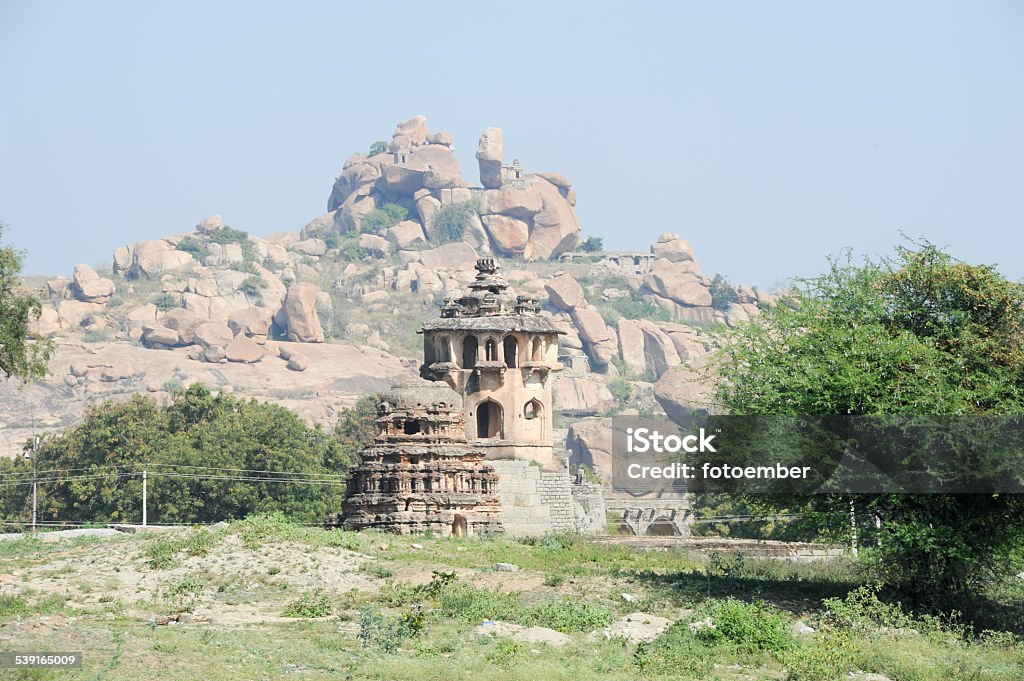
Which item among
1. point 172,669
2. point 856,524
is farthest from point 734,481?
point 172,669

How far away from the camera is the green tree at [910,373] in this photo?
28.7 m

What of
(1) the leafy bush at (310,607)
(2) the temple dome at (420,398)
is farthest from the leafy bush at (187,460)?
(1) the leafy bush at (310,607)

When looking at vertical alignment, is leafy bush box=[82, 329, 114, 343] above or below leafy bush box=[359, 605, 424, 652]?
above

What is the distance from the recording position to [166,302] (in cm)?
18750

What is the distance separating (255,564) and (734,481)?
9057 millimetres

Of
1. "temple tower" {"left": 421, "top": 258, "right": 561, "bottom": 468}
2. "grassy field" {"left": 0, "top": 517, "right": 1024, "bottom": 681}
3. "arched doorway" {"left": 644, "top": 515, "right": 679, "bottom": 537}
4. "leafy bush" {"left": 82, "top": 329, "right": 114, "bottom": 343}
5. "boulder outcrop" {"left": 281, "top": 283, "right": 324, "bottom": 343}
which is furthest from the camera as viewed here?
"leafy bush" {"left": 82, "top": 329, "right": 114, "bottom": 343}

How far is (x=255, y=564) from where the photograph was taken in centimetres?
3120

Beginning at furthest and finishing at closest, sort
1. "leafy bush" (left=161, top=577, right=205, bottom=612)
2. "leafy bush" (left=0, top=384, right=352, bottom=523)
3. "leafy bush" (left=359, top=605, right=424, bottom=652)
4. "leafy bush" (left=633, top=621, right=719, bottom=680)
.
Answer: "leafy bush" (left=0, top=384, right=352, bottom=523) < "leafy bush" (left=161, top=577, right=205, bottom=612) < "leafy bush" (left=359, top=605, right=424, bottom=652) < "leafy bush" (left=633, top=621, right=719, bottom=680)

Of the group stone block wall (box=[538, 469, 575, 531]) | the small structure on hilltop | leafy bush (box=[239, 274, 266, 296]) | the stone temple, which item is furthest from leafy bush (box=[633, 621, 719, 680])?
leafy bush (box=[239, 274, 266, 296])

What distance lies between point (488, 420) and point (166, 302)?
Result: 136 m

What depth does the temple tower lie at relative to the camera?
55.5 meters

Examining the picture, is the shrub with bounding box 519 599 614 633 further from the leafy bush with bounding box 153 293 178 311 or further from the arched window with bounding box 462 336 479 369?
the leafy bush with bounding box 153 293 178 311

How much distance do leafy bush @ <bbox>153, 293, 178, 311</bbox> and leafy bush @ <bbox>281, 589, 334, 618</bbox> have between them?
530ft

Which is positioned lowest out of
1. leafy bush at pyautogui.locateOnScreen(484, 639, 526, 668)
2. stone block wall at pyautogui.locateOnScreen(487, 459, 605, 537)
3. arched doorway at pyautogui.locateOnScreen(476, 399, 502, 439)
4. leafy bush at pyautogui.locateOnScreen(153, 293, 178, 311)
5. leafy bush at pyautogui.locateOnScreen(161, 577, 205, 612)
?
leafy bush at pyautogui.locateOnScreen(484, 639, 526, 668)
